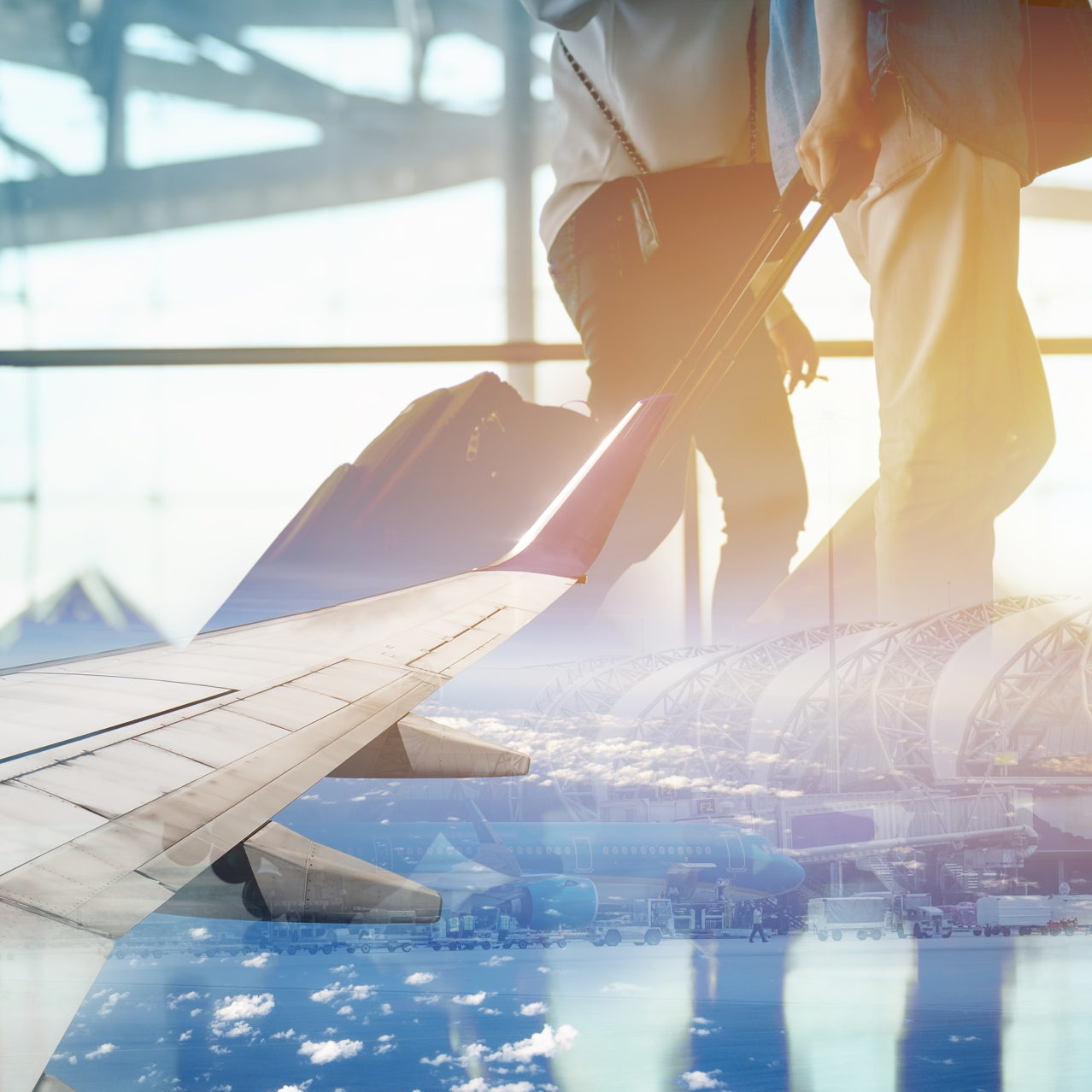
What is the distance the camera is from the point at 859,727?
2166mm

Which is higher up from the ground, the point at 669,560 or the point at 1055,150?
the point at 1055,150

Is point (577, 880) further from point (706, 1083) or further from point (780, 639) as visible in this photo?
point (780, 639)

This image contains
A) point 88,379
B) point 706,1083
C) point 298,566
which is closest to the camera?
point 706,1083

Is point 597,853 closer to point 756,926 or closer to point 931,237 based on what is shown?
point 756,926

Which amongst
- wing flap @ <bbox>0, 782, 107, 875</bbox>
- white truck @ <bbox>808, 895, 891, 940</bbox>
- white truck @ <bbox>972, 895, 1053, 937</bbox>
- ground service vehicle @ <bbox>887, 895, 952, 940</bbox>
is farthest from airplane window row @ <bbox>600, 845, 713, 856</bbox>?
wing flap @ <bbox>0, 782, 107, 875</bbox>

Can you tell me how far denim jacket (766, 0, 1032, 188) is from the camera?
1.96m

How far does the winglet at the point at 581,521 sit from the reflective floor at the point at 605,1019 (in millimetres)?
1326

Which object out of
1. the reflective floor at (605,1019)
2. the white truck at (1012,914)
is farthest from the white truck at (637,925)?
the white truck at (1012,914)

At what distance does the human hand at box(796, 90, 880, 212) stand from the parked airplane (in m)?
1.88

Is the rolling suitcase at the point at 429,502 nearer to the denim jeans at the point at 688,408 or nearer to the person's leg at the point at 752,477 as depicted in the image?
the denim jeans at the point at 688,408

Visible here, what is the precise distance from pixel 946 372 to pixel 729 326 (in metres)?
0.63

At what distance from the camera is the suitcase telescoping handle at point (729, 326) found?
2.14 meters

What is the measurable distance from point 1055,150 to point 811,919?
2360 mm

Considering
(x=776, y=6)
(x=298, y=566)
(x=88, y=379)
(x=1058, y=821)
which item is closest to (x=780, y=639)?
(x=1058, y=821)
